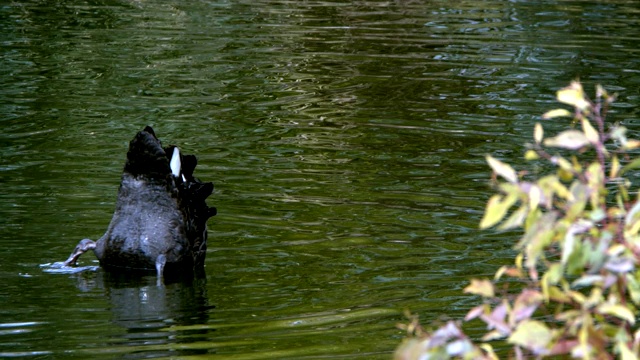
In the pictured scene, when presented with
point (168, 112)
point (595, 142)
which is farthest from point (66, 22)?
point (595, 142)

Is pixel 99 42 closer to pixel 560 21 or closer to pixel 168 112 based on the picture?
pixel 168 112

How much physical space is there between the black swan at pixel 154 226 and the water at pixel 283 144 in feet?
0.56

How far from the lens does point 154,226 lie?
7.44 meters

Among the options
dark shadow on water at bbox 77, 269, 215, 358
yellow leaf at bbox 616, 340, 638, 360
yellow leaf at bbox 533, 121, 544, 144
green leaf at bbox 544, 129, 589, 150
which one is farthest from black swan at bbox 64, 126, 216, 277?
yellow leaf at bbox 616, 340, 638, 360

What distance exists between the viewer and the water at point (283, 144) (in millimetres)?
6570

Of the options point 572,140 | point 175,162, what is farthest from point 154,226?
point 572,140

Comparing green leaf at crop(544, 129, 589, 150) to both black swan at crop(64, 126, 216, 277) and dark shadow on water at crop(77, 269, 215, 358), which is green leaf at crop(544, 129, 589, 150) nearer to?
dark shadow on water at crop(77, 269, 215, 358)

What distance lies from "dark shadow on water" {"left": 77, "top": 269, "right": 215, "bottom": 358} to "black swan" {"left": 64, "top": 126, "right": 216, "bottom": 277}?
0.12 metres

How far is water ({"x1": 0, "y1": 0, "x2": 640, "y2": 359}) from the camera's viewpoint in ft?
21.6

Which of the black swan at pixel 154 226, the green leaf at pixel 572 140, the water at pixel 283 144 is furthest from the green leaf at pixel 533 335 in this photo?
the black swan at pixel 154 226

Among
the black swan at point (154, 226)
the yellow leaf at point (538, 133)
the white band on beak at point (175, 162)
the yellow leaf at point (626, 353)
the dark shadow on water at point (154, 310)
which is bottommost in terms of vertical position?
the dark shadow on water at point (154, 310)

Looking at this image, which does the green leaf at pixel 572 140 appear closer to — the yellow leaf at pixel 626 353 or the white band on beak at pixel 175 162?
the yellow leaf at pixel 626 353

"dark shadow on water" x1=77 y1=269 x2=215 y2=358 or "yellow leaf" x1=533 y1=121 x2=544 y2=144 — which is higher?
"yellow leaf" x1=533 y1=121 x2=544 y2=144

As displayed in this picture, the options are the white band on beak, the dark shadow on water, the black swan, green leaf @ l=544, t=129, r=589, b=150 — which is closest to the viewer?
green leaf @ l=544, t=129, r=589, b=150
